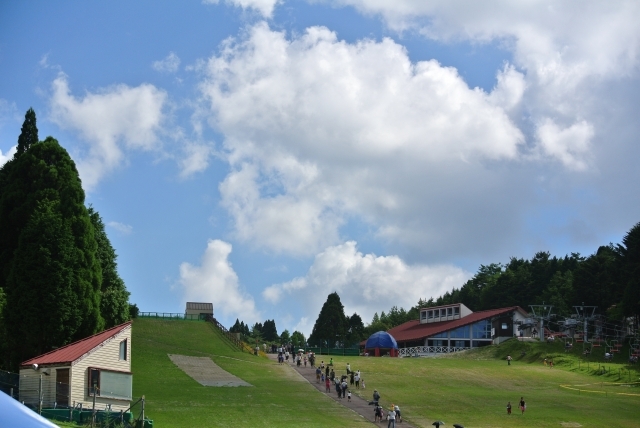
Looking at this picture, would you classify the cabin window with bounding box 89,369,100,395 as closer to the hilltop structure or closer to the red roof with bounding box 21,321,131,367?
the red roof with bounding box 21,321,131,367

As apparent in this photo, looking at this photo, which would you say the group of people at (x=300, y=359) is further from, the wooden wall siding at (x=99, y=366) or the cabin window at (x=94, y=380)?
the cabin window at (x=94, y=380)

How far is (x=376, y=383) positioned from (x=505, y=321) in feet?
164

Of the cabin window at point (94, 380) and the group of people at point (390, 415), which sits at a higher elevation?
the cabin window at point (94, 380)

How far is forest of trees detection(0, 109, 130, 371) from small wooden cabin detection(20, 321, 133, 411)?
10.3 m

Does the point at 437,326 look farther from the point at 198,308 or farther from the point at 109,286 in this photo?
the point at 109,286

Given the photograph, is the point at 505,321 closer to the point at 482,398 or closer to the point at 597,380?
the point at 597,380

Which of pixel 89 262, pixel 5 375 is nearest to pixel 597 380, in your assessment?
pixel 89 262

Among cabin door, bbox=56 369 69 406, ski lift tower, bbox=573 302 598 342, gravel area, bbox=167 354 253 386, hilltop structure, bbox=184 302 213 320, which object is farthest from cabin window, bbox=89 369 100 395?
hilltop structure, bbox=184 302 213 320

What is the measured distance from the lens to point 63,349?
47594 millimetres

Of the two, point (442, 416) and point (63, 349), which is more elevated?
point (63, 349)

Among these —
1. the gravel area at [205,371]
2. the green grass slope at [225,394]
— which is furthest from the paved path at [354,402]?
the gravel area at [205,371]

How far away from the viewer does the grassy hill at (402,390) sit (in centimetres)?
5328

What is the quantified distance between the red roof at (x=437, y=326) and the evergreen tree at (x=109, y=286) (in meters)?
56.3

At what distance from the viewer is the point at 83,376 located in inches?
1745
